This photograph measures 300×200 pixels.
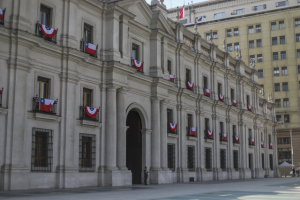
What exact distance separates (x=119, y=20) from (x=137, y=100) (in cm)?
691

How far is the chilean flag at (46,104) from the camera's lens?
26719 mm

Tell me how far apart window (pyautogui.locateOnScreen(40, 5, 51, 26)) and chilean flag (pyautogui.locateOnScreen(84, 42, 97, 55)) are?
3356mm

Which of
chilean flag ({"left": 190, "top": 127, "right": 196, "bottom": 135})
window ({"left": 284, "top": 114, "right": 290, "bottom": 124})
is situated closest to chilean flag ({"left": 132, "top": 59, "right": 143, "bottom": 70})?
chilean flag ({"left": 190, "top": 127, "right": 196, "bottom": 135})

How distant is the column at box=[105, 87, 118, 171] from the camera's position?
31.4 meters

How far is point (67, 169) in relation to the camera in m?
27.8

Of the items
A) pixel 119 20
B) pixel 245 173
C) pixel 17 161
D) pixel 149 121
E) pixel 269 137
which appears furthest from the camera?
pixel 269 137

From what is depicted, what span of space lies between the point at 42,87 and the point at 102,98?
18.2ft

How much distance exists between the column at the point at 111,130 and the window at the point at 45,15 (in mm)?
6996

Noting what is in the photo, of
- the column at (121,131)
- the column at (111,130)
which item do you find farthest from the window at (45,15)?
the column at (121,131)

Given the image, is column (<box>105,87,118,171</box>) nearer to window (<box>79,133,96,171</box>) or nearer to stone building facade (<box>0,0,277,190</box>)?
stone building facade (<box>0,0,277,190</box>)

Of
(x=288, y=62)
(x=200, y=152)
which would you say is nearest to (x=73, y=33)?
(x=200, y=152)

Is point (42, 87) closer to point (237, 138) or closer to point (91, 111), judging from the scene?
point (91, 111)

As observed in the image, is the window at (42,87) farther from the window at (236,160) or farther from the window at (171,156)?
the window at (236,160)

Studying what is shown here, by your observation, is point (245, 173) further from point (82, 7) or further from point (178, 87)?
A: point (82, 7)
